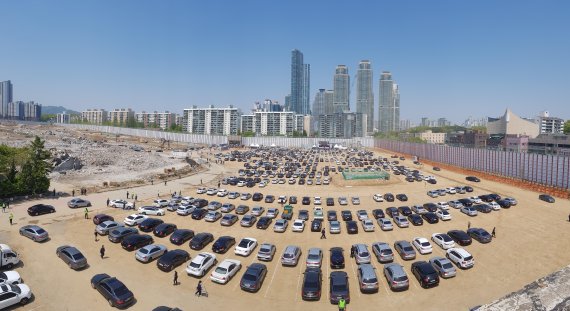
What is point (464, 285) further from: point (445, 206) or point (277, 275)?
point (445, 206)

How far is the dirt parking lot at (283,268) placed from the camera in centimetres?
1988

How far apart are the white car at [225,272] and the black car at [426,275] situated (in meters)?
12.2

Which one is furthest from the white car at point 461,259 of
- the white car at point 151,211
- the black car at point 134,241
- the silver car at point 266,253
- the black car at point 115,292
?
the white car at point 151,211

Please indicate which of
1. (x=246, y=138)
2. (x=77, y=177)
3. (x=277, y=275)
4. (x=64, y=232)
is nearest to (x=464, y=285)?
(x=277, y=275)

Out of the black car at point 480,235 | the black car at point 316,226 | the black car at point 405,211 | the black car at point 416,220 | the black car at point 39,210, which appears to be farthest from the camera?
the black car at point 405,211

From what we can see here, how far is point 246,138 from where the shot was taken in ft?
630

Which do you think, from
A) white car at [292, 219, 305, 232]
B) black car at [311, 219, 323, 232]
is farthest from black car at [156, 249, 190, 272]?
black car at [311, 219, 323, 232]

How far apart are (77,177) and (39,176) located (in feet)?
75.0

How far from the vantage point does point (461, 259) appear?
968 inches

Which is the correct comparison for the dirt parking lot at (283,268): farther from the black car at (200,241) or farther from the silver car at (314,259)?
the silver car at (314,259)

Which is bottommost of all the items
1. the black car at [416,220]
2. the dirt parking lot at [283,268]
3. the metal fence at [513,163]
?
the dirt parking lot at [283,268]

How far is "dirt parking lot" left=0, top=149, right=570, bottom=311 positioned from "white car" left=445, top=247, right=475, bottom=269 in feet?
2.03

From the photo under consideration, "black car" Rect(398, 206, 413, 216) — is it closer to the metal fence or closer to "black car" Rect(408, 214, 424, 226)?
"black car" Rect(408, 214, 424, 226)

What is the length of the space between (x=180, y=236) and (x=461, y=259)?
889 inches
